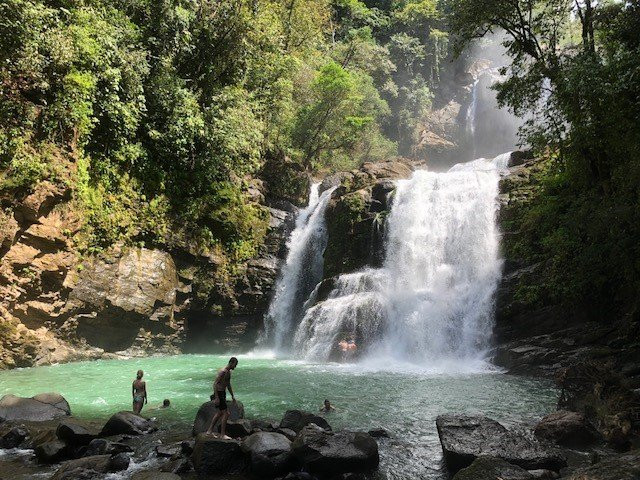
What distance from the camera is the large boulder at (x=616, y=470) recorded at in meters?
4.03

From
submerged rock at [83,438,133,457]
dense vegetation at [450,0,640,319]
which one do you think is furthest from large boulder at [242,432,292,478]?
dense vegetation at [450,0,640,319]

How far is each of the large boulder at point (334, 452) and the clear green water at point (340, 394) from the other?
380mm

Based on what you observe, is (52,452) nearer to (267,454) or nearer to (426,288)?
(267,454)

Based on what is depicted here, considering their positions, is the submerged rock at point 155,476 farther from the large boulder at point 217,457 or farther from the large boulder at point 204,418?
the large boulder at point 204,418

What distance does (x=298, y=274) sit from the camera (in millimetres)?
22531

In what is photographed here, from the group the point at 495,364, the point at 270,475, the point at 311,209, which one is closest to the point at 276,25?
the point at 311,209

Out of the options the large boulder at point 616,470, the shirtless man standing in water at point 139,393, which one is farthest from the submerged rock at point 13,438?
the large boulder at point 616,470

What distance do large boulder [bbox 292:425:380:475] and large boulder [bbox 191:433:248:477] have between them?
822 millimetres

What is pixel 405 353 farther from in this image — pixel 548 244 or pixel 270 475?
pixel 270 475

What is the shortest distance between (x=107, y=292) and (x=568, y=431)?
14.4 metres

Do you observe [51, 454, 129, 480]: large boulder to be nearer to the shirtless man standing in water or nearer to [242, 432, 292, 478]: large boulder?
[242, 432, 292, 478]: large boulder

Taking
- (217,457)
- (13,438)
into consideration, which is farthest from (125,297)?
(217,457)

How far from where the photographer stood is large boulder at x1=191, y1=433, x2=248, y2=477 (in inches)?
247

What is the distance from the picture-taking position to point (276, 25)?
75.0 feet
